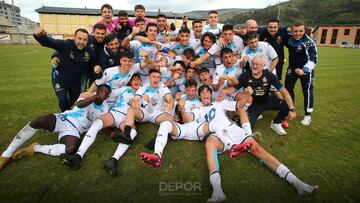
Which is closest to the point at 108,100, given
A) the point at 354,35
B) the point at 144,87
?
the point at 144,87

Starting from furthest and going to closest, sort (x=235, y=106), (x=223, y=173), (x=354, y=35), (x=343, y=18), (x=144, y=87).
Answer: (x=343, y=18)
(x=354, y=35)
(x=144, y=87)
(x=235, y=106)
(x=223, y=173)

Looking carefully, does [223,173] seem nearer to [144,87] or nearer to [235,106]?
[235,106]

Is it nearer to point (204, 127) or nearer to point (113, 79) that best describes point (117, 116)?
point (113, 79)

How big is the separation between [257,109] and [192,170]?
214 cm

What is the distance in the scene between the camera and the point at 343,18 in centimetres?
8562

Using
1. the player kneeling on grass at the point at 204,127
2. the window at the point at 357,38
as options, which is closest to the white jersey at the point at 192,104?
the player kneeling on grass at the point at 204,127

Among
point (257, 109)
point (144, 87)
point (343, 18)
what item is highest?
point (343, 18)

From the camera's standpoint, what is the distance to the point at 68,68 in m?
4.72

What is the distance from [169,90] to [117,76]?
3.67 ft

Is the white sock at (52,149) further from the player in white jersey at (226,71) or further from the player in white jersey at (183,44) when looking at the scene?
the player in white jersey at (183,44)

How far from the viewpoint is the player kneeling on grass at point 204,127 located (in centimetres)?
324

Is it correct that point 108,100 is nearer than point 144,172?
No

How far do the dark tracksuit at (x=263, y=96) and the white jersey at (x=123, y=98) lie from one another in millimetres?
2270

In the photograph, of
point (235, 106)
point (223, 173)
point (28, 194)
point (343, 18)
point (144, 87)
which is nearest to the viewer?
point (28, 194)
